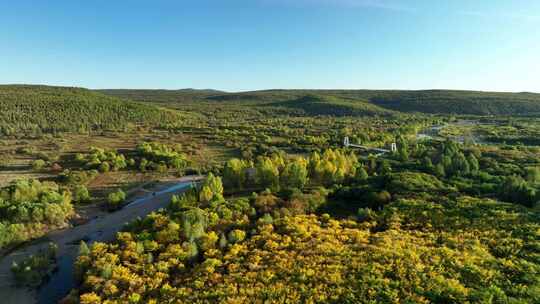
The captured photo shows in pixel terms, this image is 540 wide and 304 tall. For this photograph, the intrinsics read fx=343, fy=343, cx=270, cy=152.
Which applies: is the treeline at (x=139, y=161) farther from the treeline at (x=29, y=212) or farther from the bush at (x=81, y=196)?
Answer: the treeline at (x=29, y=212)

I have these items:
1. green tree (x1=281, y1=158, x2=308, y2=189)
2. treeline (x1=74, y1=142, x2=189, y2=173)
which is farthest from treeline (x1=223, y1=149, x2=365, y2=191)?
treeline (x1=74, y1=142, x2=189, y2=173)

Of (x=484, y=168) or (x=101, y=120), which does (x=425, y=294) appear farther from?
(x=101, y=120)

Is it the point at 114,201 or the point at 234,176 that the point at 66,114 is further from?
the point at 234,176

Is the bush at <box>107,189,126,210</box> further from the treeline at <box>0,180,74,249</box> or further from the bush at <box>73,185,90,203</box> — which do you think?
the treeline at <box>0,180,74,249</box>

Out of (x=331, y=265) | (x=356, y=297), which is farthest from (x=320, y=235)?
(x=356, y=297)

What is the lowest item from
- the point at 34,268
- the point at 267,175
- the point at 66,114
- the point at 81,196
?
the point at 34,268

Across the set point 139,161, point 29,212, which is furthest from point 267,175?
point 139,161

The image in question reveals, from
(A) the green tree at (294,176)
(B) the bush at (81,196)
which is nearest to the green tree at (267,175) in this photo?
(A) the green tree at (294,176)
